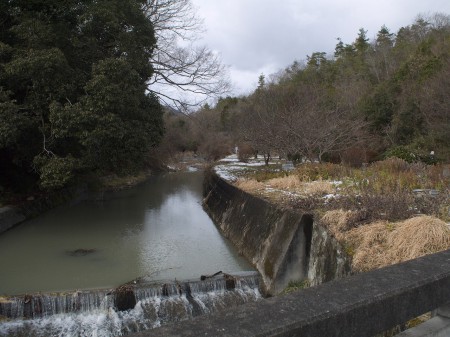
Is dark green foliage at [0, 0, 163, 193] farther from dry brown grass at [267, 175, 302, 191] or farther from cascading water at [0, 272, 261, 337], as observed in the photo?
cascading water at [0, 272, 261, 337]

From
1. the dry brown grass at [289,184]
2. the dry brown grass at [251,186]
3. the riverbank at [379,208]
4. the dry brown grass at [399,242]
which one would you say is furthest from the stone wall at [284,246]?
the dry brown grass at [289,184]

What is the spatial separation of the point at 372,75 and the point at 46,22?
36117 millimetres

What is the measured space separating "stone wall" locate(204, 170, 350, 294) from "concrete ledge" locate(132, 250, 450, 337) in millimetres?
4527

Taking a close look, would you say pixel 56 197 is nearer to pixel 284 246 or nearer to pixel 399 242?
Result: pixel 284 246

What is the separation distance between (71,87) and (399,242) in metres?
11.8

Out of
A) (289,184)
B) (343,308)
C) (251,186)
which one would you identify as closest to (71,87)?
(251,186)

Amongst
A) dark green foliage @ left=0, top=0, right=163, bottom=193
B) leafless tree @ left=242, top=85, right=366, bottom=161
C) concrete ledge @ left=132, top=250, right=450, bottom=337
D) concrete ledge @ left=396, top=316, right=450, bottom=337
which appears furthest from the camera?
leafless tree @ left=242, top=85, right=366, bottom=161

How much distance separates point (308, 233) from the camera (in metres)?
9.02

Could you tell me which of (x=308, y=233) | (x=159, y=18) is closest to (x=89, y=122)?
(x=308, y=233)

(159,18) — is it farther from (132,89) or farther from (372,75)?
(372,75)

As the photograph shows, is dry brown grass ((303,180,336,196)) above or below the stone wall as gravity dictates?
above

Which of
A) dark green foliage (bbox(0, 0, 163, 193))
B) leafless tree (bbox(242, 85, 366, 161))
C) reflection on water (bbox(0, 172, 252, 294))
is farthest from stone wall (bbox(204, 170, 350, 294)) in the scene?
leafless tree (bbox(242, 85, 366, 161))

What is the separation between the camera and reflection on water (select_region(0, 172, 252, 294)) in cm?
947

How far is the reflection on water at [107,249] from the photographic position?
9.47 metres
